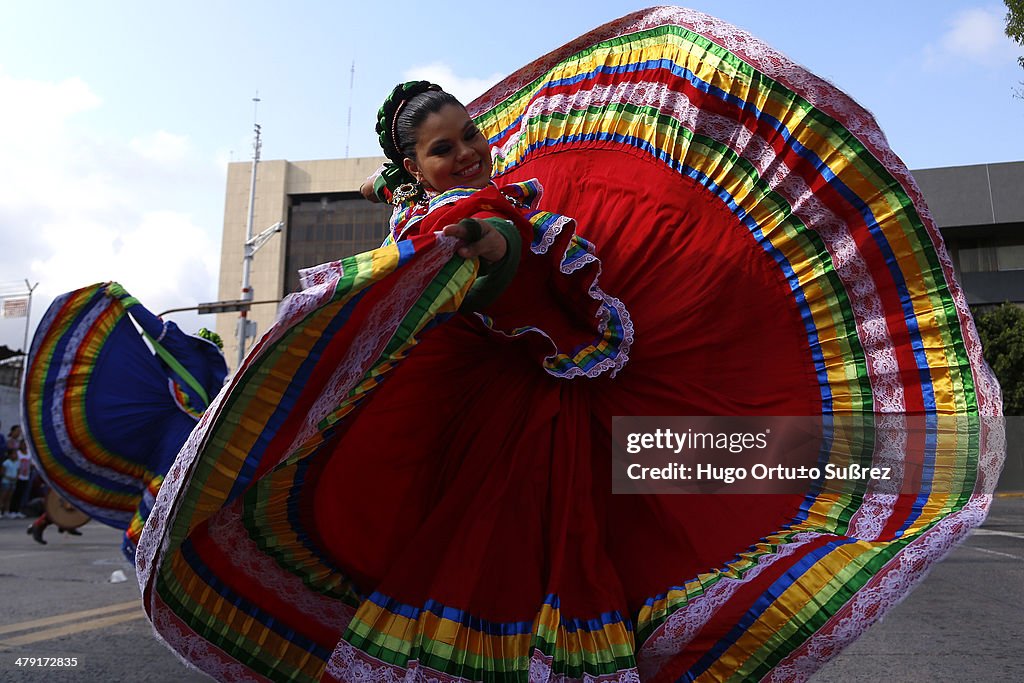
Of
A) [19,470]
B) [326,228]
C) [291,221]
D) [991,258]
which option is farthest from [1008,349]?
[291,221]

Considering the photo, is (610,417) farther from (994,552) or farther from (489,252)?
(994,552)

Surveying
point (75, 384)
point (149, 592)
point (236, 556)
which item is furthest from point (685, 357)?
point (75, 384)

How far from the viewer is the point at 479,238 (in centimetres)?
160

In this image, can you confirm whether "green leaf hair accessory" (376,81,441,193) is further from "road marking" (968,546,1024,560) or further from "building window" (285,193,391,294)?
"building window" (285,193,391,294)

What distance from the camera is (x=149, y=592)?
1496 millimetres

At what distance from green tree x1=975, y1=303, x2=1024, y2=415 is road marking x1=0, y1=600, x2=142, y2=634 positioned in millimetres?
17151

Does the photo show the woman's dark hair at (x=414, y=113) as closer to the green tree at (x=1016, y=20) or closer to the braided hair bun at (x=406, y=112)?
the braided hair bun at (x=406, y=112)

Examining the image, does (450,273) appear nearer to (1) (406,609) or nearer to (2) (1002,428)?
(1) (406,609)

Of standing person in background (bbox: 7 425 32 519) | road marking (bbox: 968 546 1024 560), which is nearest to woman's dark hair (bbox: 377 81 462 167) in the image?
road marking (bbox: 968 546 1024 560)

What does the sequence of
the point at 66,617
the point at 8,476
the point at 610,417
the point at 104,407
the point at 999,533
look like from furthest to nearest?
the point at 8,476 → the point at 999,533 → the point at 66,617 → the point at 104,407 → the point at 610,417

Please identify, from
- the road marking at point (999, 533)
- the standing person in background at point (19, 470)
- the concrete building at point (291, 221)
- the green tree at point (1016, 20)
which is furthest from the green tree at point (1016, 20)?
the concrete building at point (291, 221)

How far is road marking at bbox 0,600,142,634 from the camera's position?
11.2 ft

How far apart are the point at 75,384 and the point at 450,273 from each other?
2.24 metres

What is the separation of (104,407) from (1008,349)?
18.4m
